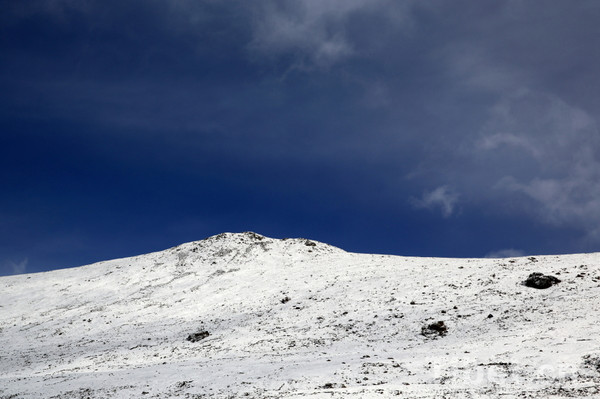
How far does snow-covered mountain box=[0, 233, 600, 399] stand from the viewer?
20.9m

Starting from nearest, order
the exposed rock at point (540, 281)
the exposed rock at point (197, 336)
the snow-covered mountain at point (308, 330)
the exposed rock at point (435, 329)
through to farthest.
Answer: the snow-covered mountain at point (308, 330)
the exposed rock at point (435, 329)
the exposed rock at point (540, 281)
the exposed rock at point (197, 336)

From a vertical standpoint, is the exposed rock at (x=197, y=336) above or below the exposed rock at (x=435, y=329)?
above

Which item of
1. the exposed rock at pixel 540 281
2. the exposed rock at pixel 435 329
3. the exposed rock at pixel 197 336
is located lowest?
the exposed rock at pixel 435 329

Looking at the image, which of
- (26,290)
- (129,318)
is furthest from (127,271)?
(129,318)

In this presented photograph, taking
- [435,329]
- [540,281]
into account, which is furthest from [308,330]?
[540,281]

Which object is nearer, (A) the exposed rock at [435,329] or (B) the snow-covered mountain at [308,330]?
(B) the snow-covered mountain at [308,330]

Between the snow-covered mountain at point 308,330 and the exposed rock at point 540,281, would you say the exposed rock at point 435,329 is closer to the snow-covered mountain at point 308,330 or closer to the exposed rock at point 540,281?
the snow-covered mountain at point 308,330

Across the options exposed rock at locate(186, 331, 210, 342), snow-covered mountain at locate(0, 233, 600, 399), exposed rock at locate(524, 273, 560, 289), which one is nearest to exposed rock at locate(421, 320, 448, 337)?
snow-covered mountain at locate(0, 233, 600, 399)

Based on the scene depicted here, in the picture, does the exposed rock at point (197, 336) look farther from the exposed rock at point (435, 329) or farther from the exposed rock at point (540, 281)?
the exposed rock at point (540, 281)

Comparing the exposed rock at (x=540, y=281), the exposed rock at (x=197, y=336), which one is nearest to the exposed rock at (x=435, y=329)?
the exposed rock at (x=540, y=281)

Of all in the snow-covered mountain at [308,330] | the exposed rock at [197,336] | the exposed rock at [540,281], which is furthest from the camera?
the exposed rock at [197,336]

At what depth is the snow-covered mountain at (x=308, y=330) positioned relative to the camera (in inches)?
824

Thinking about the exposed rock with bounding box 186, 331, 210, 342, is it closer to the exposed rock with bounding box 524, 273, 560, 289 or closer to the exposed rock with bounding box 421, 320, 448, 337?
the exposed rock with bounding box 421, 320, 448, 337

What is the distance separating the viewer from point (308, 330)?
3316cm
